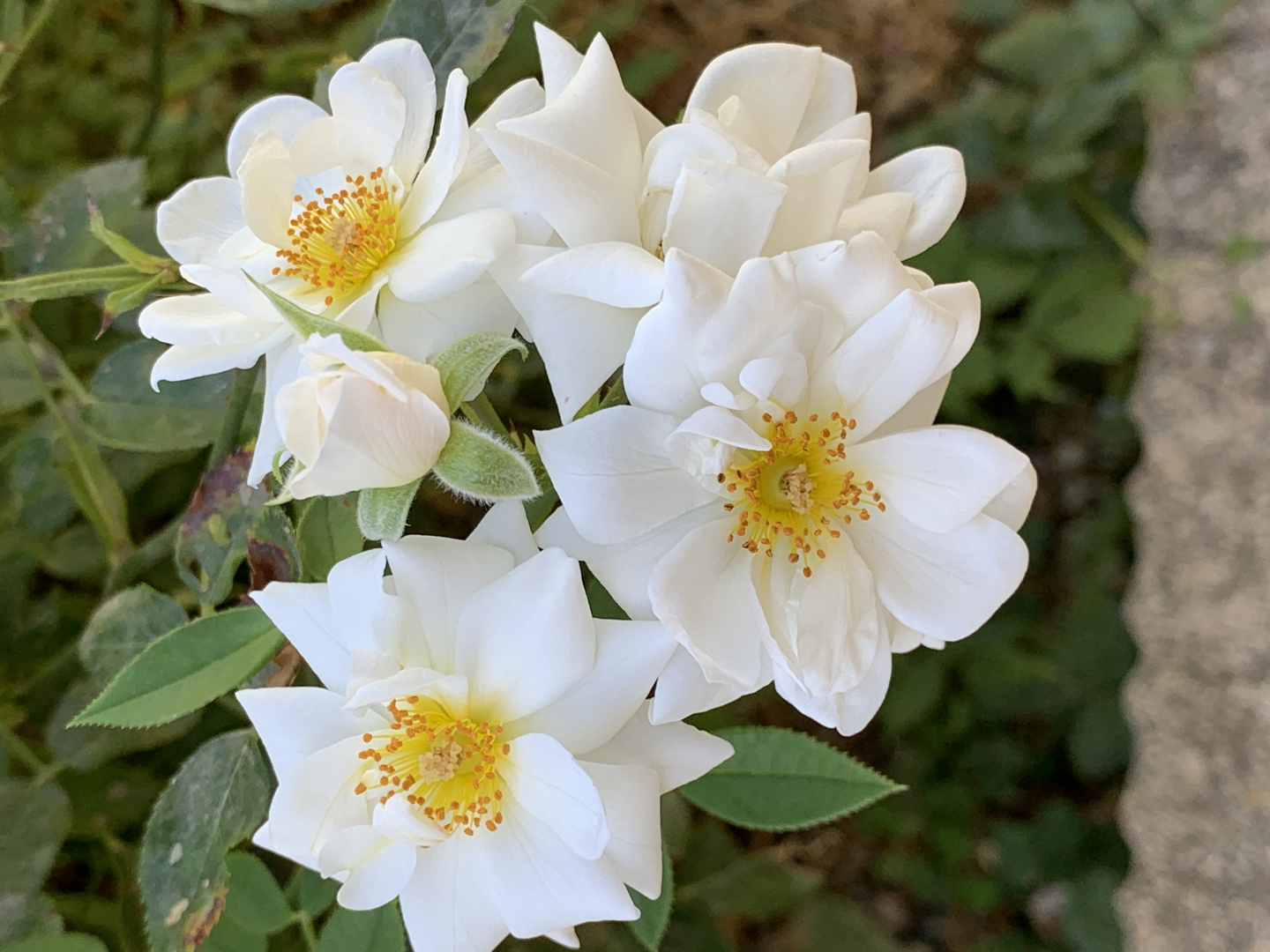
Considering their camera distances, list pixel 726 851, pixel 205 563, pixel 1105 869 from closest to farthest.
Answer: pixel 205 563
pixel 726 851
pixel 1105 869

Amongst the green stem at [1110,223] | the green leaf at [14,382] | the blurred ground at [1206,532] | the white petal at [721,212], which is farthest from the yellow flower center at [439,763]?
the green stem at [1110,223]

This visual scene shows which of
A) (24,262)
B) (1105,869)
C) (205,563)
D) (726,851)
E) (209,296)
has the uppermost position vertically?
(209,296)

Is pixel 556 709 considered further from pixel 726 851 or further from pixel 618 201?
pixel 726 851

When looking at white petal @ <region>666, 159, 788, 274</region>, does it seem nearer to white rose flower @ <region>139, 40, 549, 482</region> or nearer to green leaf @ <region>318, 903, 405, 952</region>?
white rose flower @ <region>139, 40, 549, 482</region>

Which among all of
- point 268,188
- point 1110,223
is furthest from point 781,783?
point 1110,223

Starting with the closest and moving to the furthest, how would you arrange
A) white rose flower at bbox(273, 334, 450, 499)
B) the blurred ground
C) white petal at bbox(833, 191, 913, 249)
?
white rose flower at bbox(273, 334, 450, 499)
white petal at bbox(833, 191, 913, 249)
the blurred ground

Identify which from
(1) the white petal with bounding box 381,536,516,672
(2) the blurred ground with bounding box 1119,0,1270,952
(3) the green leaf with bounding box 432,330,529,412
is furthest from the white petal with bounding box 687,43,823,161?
(2) the blurred ground with bounding box 1119,0,1270,952

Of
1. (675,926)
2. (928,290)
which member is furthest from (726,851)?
(928,290)

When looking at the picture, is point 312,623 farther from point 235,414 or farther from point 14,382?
point 14,382
